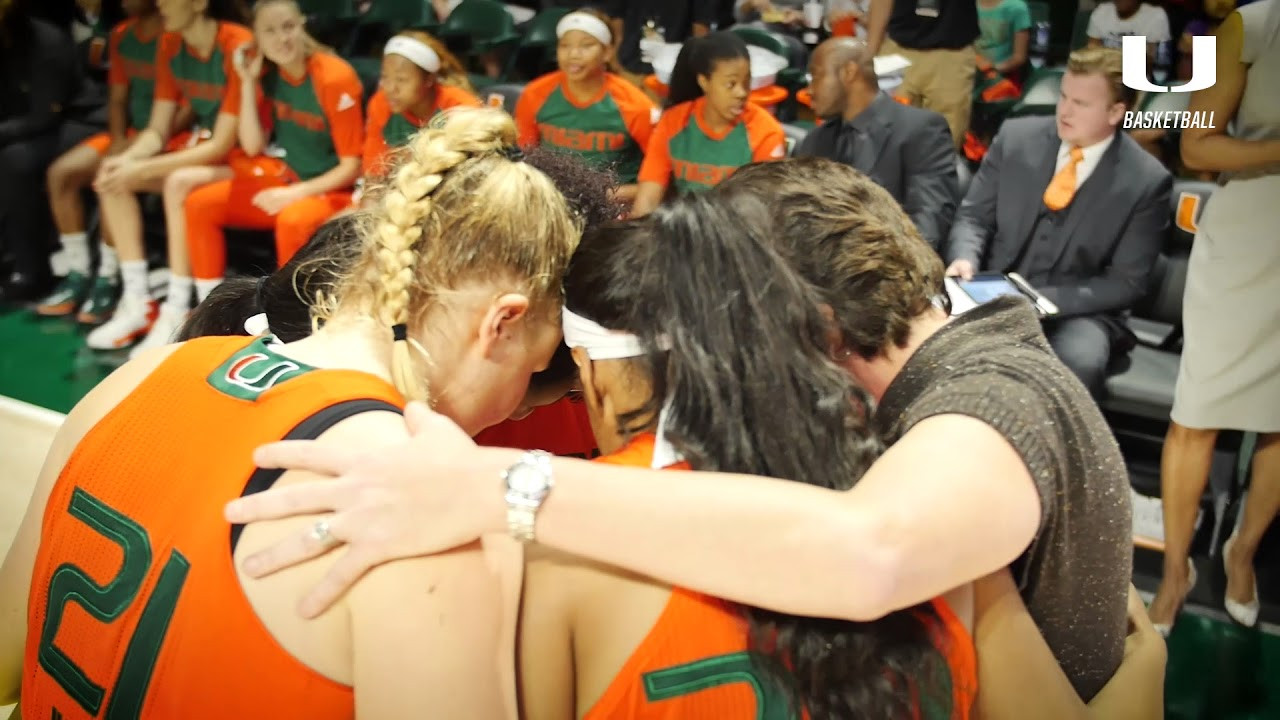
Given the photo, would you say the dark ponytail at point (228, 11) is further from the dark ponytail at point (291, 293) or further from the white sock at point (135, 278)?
the dark ponytail at point (291, 293)

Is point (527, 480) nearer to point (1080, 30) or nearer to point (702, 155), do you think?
point (1080, 30)

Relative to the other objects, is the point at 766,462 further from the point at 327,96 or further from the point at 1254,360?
the point at 327,96

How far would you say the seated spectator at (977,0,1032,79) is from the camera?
9.31ft

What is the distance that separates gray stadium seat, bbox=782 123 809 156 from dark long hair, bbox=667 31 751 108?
297mm

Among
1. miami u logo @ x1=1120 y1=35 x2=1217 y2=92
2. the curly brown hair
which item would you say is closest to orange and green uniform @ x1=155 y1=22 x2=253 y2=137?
miami u logo @ x1=1120 y1=35 x2=1217 y2=92

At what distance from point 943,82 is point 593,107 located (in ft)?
4.28

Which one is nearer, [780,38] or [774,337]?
[774,337]

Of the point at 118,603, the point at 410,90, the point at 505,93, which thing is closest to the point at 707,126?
the point at 505,93

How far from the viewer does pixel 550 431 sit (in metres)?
1.66

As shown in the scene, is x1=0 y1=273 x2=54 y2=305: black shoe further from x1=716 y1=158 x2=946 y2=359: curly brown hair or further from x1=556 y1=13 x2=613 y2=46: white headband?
x1=716 y1=158 x2=946 y2=359: curly brown hair

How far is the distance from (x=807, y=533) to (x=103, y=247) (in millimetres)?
4229

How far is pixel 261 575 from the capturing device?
962mm

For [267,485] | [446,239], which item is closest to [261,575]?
[267,485]

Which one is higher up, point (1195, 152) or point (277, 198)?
point (1195, 152)
